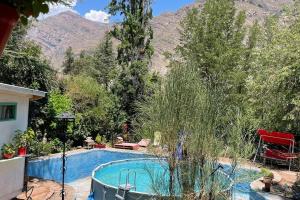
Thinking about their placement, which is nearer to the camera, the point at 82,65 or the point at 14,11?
the point at 14,11

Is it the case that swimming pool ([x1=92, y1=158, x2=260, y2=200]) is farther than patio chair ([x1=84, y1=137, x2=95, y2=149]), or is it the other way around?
patio chair ([x1=84, y1=137, x2=95, y2=149])

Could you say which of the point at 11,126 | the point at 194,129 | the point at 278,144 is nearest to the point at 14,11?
the point at 194,129

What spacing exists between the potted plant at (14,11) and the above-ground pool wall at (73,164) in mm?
13748

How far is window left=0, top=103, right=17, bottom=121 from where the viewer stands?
1111cm

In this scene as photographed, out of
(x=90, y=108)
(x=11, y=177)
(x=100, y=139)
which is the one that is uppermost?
(x=90, y=108)

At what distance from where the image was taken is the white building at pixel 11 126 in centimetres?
1052

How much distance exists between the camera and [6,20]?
1.18 meters

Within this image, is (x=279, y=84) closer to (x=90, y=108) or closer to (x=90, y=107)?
(x=90, y=108)

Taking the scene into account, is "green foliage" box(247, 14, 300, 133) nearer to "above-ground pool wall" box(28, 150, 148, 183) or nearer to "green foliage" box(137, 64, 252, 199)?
"green foliage" box(137, 64, 252, 199)

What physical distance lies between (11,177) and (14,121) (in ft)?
5.75

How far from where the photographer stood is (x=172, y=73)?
7219 millimetres

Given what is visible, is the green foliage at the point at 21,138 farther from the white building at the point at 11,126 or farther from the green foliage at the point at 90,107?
the green foliage at the point at 90,107

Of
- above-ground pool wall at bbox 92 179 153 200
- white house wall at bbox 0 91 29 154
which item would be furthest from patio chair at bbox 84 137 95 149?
white house wall at bbox 0 91 29 154

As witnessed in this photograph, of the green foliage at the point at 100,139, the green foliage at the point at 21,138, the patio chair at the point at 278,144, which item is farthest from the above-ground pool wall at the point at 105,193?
the green foliage at the point at 100,139
